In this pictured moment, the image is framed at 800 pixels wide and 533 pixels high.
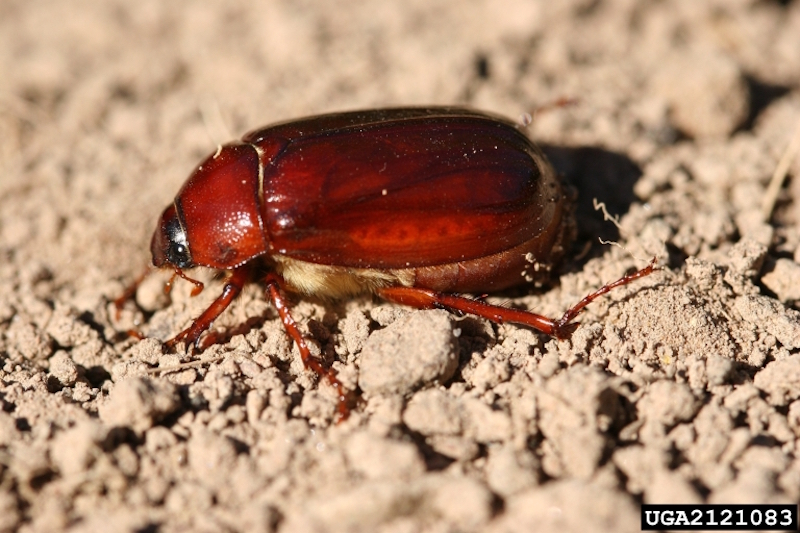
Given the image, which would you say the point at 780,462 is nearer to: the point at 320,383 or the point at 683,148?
the point at 320,383

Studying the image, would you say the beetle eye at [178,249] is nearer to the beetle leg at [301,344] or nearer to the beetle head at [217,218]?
the beetle head at [217,218]

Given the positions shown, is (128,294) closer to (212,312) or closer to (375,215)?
(212,312)

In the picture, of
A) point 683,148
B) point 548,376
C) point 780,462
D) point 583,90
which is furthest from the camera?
point 583,90

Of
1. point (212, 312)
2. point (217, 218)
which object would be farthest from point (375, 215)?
point (212, 312)

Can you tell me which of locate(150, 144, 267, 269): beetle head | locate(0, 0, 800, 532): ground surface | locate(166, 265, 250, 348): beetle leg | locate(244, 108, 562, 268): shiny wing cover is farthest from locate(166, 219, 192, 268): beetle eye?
locate(244, 108, 562, 268): shiny wing cover

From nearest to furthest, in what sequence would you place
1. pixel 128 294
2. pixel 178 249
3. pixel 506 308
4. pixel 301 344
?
pixel 301 344, pixel 506 308, pixel 178 249, pixel 128 294

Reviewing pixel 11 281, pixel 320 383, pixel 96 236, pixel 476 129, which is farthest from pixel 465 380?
pixel 11 281
